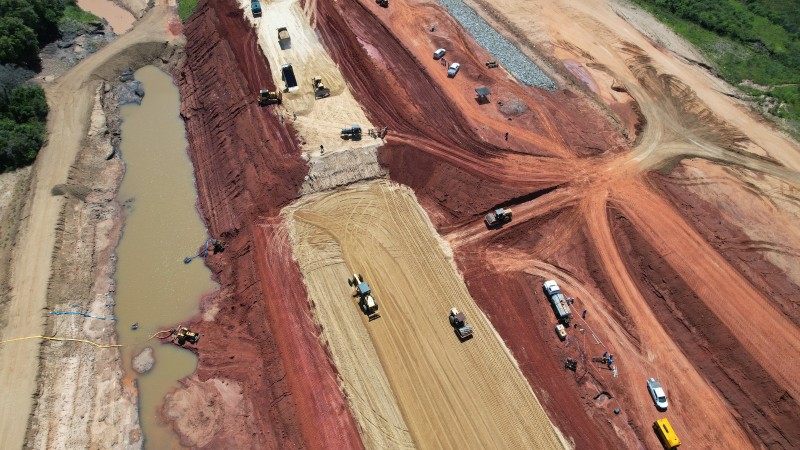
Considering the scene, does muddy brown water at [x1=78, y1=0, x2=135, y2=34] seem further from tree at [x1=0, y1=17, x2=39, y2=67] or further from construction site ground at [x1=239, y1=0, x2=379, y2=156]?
construction site ground at [x1=239, y1=0, x2=379, y2=156]

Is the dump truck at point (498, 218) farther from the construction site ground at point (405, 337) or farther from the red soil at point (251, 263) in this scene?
the red soil at point (251, 263)

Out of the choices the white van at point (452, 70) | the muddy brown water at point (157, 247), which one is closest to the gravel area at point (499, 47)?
the white van at point (452, 70)

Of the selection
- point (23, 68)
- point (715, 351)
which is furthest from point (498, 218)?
point (23, 68)

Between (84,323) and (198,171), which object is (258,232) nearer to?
(198,171)

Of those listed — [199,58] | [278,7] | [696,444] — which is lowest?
[696,444]

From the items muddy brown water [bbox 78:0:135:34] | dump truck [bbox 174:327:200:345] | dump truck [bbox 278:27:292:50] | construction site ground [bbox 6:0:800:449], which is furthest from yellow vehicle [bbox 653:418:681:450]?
muddy brown water [bbox 78:0:135:34]

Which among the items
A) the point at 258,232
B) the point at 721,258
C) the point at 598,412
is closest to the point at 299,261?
the point at 258,232

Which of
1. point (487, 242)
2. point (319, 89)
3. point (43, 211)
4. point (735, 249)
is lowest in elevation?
point (43, 211)

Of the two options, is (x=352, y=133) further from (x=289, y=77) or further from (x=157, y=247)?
(x=157, y=247)
